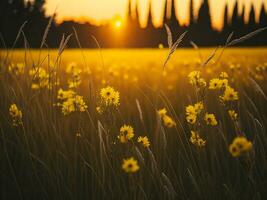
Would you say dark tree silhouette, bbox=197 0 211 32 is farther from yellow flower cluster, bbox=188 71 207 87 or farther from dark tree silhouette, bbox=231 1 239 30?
yellow flower cluster, bbox=188 71 207 87

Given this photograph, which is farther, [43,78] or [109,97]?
[43,78]

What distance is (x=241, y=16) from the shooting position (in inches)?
1796

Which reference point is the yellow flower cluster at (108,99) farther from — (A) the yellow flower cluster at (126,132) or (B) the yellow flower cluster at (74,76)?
(B) the yellow flower cluster at (74,76)

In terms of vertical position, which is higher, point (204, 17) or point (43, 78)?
point (204, 17)

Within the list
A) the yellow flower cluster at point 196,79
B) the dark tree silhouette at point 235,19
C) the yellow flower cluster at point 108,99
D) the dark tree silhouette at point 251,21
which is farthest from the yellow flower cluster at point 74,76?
the dark tree silhouette at point 235,19

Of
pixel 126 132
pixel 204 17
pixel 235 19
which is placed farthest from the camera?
pixel 204 17

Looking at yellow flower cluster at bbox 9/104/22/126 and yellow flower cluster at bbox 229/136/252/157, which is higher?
yellow flower cluster at bbox 229/136/252/157

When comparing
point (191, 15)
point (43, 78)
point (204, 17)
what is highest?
point (191, 15)

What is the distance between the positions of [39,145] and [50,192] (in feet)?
1.47

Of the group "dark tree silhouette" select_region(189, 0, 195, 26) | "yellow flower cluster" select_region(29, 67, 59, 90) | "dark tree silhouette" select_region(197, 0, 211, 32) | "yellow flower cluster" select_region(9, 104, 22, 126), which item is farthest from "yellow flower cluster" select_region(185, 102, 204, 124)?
"dark tree silhouette" select_region(189, 0, 195, 26)

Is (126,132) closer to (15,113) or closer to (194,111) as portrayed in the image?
(194,111)

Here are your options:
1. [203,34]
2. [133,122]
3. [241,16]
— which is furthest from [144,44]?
[133,122]

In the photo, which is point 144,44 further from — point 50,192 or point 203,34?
point 50,192

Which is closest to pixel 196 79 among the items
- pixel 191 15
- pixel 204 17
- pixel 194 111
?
pixel 194 111
